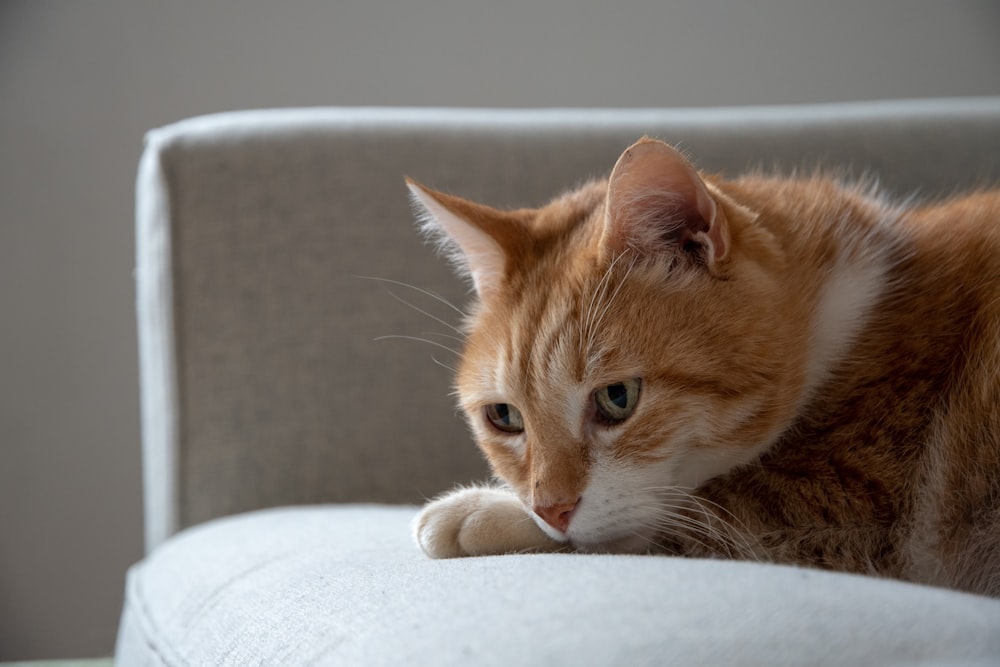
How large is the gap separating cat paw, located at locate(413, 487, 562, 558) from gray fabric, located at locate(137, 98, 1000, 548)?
68 centimetres

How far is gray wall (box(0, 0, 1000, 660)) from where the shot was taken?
234 cm

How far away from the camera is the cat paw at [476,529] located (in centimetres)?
104

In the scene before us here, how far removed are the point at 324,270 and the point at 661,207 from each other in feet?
2.76

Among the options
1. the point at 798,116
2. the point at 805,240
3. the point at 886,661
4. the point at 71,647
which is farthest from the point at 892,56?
the point at 71,647

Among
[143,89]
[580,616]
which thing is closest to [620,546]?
[580,616]

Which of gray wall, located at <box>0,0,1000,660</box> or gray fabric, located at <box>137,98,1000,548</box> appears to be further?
gray wall, located at <box>0,0,1000,660</box>

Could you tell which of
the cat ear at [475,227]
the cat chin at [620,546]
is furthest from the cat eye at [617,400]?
the cat ear at [475,227]

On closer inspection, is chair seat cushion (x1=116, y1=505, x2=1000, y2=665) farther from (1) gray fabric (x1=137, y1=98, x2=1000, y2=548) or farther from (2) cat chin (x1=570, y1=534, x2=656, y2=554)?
(1) gray fabric (x1=137, y1=98, x2=1000, y2=548)

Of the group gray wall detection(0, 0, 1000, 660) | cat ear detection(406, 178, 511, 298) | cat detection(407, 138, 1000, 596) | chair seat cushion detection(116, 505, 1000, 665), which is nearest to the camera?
chair seat cushion detection(116, 505, 1000, 665)

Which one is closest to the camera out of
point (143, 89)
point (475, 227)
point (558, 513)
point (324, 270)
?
point (558, 513)

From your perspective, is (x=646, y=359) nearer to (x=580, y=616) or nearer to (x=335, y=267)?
(x=580, y=616)

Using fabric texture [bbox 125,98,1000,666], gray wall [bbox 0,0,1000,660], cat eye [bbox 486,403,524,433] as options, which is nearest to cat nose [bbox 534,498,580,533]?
cat eye [bbox 486,403,524,433]

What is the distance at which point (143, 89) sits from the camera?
235cm

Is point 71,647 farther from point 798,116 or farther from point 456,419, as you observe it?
point 798,116
